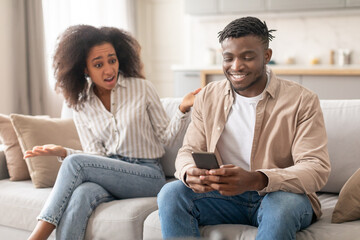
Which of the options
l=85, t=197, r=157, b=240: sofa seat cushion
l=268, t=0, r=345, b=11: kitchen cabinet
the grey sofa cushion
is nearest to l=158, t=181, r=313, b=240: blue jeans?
l=85, t=197, r=157, b=240: sofa seat cushion

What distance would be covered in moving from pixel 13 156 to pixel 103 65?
695 millimetres

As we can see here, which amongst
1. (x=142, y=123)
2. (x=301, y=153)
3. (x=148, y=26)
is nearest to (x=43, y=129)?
(x=142, y=123)

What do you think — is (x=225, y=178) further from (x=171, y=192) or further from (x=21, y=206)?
(x=21, y=206)

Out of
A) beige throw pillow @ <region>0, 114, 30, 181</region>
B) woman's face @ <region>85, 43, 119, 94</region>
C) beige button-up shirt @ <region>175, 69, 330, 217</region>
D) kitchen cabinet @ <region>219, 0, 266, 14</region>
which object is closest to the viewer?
beige button-up shirt @ <region>175, 69, 330, 217</region>

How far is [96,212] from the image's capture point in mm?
1910

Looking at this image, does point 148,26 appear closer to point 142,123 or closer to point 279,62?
point 279,62

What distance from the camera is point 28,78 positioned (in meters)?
4.25

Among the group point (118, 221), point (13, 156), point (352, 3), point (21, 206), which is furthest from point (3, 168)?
point (352, 3)

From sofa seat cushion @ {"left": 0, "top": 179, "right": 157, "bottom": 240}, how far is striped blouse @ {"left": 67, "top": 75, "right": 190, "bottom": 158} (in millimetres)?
268

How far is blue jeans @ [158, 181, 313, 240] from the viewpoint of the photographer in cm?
141

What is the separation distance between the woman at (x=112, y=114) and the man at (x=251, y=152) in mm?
337

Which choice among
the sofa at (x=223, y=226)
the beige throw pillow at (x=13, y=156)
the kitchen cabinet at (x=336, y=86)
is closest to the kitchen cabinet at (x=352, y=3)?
the kitchen cabinet at (x=336, y=86)

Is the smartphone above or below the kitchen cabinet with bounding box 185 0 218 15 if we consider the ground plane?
below

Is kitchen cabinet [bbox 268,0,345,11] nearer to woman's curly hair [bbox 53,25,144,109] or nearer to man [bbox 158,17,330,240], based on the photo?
woman's curly hair [bbox 53,25,144,109]
